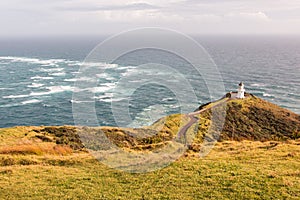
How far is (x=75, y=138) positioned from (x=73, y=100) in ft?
184

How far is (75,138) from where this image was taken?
43.6 metres

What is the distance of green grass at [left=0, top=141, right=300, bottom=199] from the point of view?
1775 cm

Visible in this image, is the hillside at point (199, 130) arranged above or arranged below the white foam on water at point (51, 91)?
above

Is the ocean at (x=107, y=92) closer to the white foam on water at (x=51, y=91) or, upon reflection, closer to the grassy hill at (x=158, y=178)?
the white foam on water at (x=51, y=91)

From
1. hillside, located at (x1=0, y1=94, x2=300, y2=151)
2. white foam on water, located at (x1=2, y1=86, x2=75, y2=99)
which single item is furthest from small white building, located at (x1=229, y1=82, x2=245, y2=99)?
white foam on water, located at (x1=2, y1=86, x2=75, y2=99)

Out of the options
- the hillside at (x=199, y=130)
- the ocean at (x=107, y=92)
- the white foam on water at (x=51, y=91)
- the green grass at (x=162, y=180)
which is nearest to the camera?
the green grass at (x=162, y=180)

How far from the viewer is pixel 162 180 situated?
1992 cm

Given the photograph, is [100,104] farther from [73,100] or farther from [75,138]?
[75,138]

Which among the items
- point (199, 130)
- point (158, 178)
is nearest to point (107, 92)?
point (199, 130)

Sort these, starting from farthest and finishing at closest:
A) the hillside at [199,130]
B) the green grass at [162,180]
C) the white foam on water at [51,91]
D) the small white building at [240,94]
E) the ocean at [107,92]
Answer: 1. the white foam on water at [51,91]
2. the ocean at [107,92]
3. the small white building at [240,94]
4. the hillside at [199,130]
5. the green grass at [162,180]

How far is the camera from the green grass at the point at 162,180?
17.8m

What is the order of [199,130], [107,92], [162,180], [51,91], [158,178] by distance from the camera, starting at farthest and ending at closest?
[51,91] < [107,92] < [199,130] < [158,178] < [162,180]

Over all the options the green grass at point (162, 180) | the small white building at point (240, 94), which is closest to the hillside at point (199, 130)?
the small white building at point (240, 94)

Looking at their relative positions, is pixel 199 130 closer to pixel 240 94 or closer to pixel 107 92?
pixel 240 94
